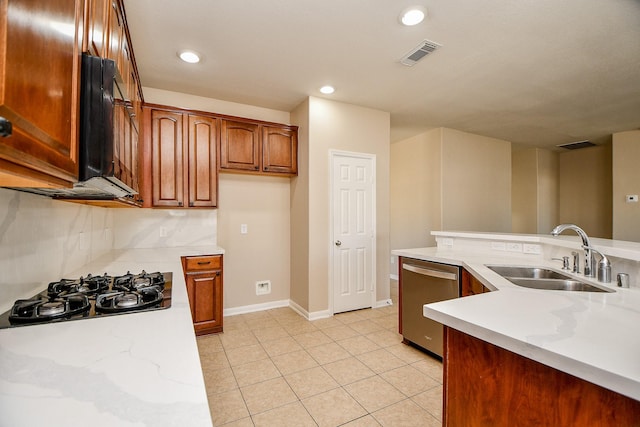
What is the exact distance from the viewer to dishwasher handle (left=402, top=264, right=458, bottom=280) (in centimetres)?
237

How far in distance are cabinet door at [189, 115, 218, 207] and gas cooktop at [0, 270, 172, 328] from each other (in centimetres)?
170

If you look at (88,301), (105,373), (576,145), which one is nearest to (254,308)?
(88,301)

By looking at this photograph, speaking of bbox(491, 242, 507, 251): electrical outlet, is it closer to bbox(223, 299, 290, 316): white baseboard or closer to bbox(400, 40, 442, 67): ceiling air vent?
bbox(400, 40, 442, 67): ceiling air vent

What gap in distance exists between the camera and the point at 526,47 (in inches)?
100.0

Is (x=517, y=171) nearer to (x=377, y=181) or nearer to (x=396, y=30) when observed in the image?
(x=377, y=181)

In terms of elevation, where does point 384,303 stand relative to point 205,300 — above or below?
below

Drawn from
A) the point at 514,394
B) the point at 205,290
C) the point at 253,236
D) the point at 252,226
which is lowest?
the point at 205,290

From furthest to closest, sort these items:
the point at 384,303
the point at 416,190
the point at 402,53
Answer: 1. the point at 416,190
2. the point at 384,303
3. the point at 402,53

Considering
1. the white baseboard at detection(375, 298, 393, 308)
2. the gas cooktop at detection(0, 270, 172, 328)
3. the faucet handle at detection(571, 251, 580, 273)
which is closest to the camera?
the gas cooktop at detection(0, 270, 172, 328)

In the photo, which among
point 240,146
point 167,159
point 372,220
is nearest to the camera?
point 167,159

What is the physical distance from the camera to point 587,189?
6164mm

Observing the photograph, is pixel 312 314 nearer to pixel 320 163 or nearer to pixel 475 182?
pixel 320 163

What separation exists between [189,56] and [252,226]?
2.00 meters

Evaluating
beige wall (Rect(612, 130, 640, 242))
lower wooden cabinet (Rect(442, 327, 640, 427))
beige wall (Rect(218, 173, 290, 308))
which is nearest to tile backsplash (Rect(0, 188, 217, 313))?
beige wall (Rect(218, 173, 290, 308))
